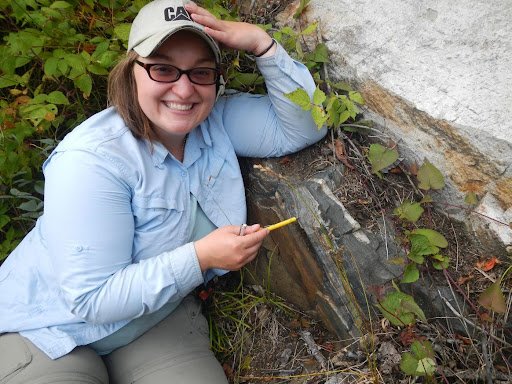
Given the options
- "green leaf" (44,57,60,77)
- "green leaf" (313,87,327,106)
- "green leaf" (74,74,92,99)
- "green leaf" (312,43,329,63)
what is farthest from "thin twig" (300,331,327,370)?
"green leaf" (44,57,60,77)

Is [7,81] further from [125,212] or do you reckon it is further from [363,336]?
[363,336]

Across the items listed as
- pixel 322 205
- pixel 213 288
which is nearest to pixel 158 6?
pixel 322 205

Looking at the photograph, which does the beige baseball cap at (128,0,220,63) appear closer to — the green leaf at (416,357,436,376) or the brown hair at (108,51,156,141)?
the brown hair at (108,51,156,141)

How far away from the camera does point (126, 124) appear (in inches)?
85.6

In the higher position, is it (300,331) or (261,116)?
(261,116)

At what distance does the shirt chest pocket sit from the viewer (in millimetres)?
2171

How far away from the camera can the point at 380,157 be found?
2.28 m

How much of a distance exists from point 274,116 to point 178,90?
637 millimetres

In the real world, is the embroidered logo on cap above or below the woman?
above

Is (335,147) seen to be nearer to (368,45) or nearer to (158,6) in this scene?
(368,45)

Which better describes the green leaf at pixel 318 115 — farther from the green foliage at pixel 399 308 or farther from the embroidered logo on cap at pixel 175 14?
the green foliage at pixel 399 308

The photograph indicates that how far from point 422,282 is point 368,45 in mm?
1236

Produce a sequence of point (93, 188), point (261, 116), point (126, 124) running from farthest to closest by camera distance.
→ 1. point (261, 116)
2. point (126, 124)
3. point (93, 188)

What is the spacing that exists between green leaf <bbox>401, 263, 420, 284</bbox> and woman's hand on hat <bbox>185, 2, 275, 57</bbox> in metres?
1.19
